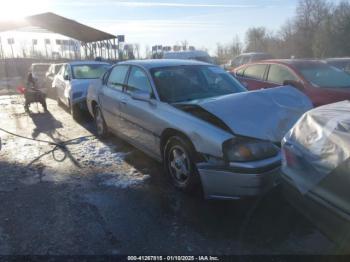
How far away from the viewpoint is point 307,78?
7.05 meters

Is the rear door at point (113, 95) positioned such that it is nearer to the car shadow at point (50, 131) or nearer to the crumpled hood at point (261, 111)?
the car shadow at point (50, 131)

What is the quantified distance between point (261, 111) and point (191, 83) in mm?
1402

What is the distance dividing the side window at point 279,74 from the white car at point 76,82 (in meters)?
4.19

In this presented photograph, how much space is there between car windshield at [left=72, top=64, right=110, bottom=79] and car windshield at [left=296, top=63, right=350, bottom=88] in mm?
5838

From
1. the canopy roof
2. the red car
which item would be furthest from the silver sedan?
the canopy roof

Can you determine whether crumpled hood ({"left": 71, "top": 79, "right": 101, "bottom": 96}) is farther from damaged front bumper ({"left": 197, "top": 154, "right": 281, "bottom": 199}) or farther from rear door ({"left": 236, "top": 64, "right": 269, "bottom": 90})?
damaged front bumper ({"left": 197, "top": 154, "right": 281, "bottom": 199})

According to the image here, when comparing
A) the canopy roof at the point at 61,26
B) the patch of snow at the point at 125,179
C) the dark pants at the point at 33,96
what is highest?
the canopy roof at the point at 61,26

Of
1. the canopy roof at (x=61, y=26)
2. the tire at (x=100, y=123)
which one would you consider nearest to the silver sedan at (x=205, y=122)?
the tire at (x=100, y=123)

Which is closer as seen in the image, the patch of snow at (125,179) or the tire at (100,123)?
the patch of snow at (125,179)

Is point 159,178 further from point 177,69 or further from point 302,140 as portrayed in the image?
point 302,140

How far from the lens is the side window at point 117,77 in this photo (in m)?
5.89

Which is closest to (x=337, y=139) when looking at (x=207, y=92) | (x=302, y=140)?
(x=302, y=140)

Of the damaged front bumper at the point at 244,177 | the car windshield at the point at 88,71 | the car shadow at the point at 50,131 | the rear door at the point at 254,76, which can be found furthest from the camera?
the car windshield at the point at 88,71

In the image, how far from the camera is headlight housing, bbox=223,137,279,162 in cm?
357
